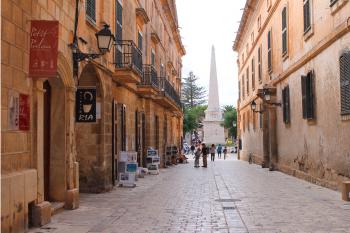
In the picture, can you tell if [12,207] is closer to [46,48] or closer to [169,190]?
[46,48]

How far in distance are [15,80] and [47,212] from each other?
2707mm

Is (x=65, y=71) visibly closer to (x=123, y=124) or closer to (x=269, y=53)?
(x=123, y=124)

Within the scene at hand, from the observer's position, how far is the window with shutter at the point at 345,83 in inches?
509

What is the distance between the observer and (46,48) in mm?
A: 8562

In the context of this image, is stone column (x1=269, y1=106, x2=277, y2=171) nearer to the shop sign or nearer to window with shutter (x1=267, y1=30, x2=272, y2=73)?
window with shutter (x1=267, y1=30, x2=272, y2=73)

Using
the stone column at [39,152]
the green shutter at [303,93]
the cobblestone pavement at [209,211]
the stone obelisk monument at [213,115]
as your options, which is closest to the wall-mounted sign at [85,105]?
the cobblestone pavement at [209,211]

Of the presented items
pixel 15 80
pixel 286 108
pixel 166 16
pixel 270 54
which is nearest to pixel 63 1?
pixel 15 80

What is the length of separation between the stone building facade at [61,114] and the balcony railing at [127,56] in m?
0.03

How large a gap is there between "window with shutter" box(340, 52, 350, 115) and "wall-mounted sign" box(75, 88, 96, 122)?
6565 millimetres

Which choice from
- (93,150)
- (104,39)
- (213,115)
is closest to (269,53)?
(93,150)

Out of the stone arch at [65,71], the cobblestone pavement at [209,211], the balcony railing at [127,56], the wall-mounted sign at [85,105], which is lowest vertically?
the cobblestone pavement at [209,211]

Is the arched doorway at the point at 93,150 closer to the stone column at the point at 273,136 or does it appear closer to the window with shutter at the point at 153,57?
the stone column at the point at 273,136

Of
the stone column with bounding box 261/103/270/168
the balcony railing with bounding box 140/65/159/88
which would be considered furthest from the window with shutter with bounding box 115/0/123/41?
the stone column with bounding box 261/103/270/168

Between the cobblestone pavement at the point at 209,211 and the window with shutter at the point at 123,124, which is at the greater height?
the window with shutter at the point at 123,124
